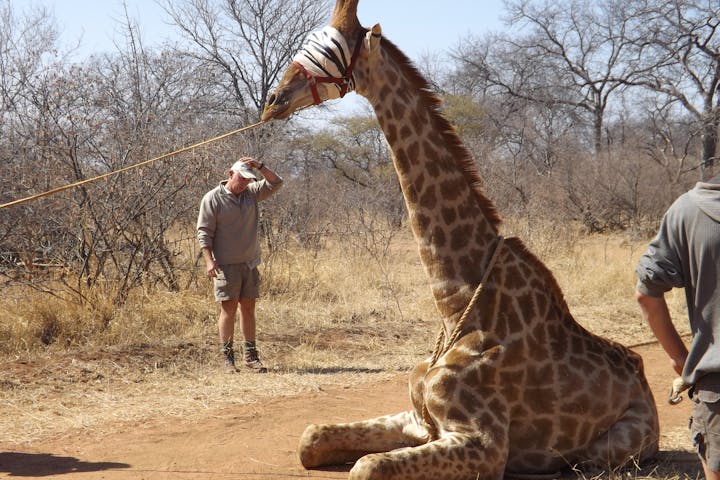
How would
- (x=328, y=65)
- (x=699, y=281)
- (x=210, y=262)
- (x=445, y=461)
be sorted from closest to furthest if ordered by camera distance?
(x=699, y=281) < (x=445, y=461) < (x=328, y=65) < (x=210, y=262)

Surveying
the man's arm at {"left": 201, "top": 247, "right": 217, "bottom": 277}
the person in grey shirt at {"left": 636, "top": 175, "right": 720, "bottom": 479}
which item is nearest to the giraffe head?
the person in grey shirt at {"left": 636, "top": 175, "right": 720, "bottom": 479}

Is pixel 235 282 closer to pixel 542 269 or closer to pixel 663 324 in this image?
pixel 542 269

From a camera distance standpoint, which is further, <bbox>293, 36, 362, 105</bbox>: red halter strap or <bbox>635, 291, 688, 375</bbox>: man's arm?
<bbox>293, 36, 362, 105</bbox>: red halter strap

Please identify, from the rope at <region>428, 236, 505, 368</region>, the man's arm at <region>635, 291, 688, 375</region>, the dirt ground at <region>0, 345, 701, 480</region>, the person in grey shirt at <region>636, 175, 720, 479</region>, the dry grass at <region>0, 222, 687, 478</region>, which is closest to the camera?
the person in grey shirt at <region>636, 175, 720, 479</region>

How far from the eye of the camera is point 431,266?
166 inches

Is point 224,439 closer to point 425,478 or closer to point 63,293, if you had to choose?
point 425,478

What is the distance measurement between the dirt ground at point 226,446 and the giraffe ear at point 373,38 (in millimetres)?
2413

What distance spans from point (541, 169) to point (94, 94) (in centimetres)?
1468

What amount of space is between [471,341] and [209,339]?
15.4 ft

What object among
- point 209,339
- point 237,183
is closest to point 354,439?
point 237,183

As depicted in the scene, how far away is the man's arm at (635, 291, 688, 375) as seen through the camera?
2916mm

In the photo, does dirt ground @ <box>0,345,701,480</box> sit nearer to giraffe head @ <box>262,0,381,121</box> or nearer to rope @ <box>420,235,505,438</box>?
rope @ <box>420,235,505,438</box>

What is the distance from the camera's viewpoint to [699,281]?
2.73m

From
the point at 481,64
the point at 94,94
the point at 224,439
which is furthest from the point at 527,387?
the point at 481,64
